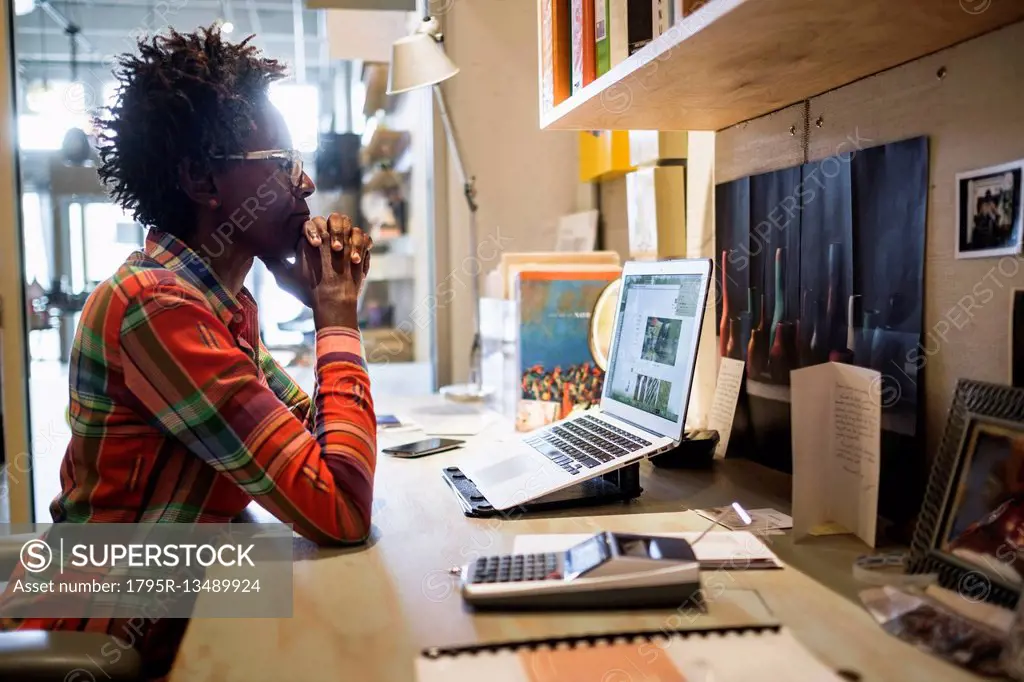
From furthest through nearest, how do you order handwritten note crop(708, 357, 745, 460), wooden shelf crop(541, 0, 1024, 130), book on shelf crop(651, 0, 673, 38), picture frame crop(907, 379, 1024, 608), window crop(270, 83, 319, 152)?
window crop(270, 83, 319, 152) → handwritten note crop(708, 357, 745, 460) → book on shelf crop(651, 0, 673, 38) → wooden shelf crop(541, 0, 1024, 130) → picture frame crop(907, 379, 1024, 608)

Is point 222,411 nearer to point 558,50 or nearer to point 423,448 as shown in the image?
point 423,448

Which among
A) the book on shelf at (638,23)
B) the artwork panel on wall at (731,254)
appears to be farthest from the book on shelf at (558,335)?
the book on shelf at (638,23)

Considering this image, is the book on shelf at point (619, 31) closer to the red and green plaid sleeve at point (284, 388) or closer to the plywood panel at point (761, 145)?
the plywood panel at point (761, 145)

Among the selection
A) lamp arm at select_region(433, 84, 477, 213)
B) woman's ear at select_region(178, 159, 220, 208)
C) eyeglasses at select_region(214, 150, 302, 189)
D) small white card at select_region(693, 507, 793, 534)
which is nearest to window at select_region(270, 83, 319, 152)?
eyeglasses at select_region(214, 150, 302, 189)

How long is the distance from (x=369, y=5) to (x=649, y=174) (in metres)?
1.38

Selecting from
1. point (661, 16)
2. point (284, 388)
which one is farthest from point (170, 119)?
point (661, 16)

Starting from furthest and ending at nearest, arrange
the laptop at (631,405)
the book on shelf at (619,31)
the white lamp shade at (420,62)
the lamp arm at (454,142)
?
1. the lamp arm at (454,142)
2. the white lamp shade at (420,62)
3. the book on shelf at (619,31)
4. the laptop at (631,405)

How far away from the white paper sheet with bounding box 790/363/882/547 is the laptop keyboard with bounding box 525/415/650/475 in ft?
0.84

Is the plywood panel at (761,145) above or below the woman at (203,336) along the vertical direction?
above

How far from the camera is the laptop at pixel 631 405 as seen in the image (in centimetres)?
119

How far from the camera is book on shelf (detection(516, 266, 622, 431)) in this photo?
73.1 inches

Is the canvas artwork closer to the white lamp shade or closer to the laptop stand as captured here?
the laptop stand

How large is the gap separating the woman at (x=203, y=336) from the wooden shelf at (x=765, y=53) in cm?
53

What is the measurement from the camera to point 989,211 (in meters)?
0.97
